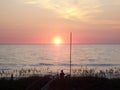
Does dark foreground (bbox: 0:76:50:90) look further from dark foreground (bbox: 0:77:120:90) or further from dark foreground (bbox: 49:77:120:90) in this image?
dark foreground (bbox: 49:77:120:90)

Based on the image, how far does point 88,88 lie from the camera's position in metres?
18.4

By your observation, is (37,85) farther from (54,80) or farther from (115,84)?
(115,84)

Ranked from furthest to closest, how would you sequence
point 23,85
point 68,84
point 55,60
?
1. point 55,60
2. point 68,84
3. point 23,85

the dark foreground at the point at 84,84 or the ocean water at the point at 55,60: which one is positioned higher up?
the dark foreground at the point at 84,84

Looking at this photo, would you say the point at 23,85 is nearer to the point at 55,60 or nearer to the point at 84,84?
the point at 84,84

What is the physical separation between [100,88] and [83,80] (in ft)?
5.79

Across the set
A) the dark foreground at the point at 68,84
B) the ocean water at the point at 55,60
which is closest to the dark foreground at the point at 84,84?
the dark foreground at the point at 68,84

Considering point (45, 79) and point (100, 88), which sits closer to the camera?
point (100, 88)

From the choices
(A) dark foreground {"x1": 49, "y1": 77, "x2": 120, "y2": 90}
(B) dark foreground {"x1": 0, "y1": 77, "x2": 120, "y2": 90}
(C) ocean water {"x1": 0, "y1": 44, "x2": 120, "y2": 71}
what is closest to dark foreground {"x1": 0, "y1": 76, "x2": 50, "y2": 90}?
(B) dark foreground {"x1": 0, "y1": 77, "x2": 120, "y2": 90}

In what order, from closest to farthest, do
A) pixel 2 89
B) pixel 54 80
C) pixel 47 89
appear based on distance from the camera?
1. pixel 47 89
2. pixel 2 89
3. pixel 54 80

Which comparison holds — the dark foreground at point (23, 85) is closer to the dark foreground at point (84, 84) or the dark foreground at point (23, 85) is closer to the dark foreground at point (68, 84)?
the dark foreground at point (68, 84)

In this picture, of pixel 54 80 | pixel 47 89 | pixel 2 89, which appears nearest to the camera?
pixel 47 89

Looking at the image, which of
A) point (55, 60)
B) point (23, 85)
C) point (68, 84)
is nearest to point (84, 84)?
point (68, 84)

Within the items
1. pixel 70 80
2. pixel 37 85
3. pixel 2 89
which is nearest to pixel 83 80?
pixel 70 80
